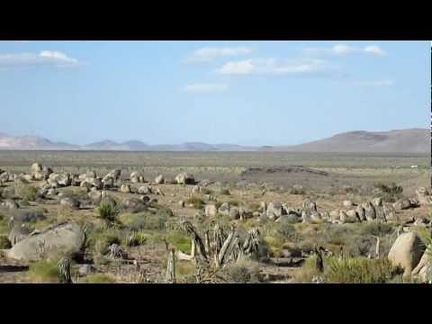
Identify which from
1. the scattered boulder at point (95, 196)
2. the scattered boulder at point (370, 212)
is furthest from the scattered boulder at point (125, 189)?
the scattered boulder at point (370, 212)

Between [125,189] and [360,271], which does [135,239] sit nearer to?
[360,271]

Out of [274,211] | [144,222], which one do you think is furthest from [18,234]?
[274,211]

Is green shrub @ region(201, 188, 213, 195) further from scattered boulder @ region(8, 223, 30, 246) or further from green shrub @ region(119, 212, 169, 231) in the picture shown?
scattered boulder @ region(8, 223, 30, 246)

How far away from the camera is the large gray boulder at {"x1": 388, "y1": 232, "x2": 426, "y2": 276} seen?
11375 millimetres

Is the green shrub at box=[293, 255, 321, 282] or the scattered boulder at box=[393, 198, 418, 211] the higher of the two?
the green shrub at box=[293, 255, 321, 282]

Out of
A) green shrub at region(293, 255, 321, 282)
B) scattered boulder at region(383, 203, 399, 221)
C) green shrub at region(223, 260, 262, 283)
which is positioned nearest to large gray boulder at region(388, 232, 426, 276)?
green shrub at region(293, 255, 321, 282)

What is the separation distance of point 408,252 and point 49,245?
6846 millimetres

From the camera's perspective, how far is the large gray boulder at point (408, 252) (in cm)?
1138

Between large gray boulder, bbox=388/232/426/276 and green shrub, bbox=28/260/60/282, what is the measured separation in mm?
5212

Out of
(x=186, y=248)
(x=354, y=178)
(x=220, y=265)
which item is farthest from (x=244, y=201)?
(x=354, y=178)
